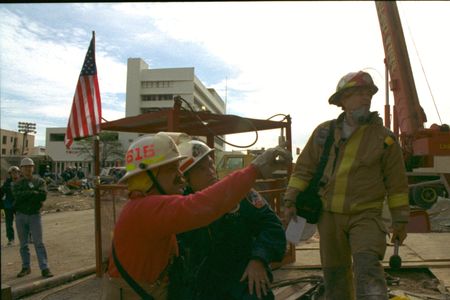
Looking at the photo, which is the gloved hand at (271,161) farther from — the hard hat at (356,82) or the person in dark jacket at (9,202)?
the person in dark jacket at (9,202)

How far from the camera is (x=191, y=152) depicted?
2471 millimetres

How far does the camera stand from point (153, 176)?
84.0 inches

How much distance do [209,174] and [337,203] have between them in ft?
3.73

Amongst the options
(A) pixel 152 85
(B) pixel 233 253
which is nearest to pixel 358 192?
(B) pixel 233 253

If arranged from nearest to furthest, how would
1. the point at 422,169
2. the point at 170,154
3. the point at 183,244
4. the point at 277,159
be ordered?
the point at 277,159
the point at 170,154
the point at 183,244
the point at 422,169

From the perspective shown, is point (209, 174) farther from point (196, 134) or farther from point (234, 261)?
point (196, 134)

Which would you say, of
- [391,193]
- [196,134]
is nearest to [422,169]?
[196,134]

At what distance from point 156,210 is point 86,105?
523 centimetres

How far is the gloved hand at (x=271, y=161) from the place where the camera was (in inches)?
76.6

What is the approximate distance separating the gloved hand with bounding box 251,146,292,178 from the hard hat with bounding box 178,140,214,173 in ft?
1.85

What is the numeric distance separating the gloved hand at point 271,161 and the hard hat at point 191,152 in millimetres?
565

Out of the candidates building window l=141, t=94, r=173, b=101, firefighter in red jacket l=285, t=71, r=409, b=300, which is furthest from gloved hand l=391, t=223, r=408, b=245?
building window l=141, t=94, r=173, b=101

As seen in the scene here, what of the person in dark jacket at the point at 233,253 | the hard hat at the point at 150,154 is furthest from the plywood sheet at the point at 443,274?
the hard hat at the point at 150,154

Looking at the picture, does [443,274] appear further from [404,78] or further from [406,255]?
[404,78]
